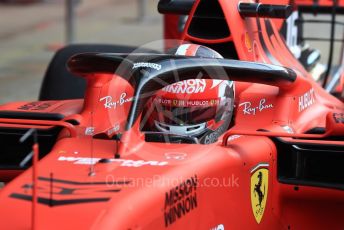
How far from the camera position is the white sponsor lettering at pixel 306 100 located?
4.33 m

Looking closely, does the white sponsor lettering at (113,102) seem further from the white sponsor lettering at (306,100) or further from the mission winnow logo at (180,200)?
the mission winnow logo at (180,200)

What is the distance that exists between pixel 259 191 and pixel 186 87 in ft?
1.88

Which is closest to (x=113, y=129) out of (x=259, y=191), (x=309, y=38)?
(x=259, y=191)

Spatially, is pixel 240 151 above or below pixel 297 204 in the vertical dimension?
above

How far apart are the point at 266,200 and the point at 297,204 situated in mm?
288

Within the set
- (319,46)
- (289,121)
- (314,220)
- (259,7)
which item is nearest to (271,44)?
(259,7)

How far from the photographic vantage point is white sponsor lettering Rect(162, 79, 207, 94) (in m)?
3.84

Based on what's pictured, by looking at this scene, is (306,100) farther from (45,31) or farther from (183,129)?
(45,31)

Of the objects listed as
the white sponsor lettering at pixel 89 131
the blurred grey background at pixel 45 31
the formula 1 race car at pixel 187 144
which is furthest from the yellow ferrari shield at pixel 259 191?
the blurred grey background at pixel 45 31

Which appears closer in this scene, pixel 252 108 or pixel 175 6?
pixel 252 108

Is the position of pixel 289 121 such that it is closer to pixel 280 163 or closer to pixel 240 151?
pixel 280 163

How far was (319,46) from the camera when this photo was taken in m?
10.8

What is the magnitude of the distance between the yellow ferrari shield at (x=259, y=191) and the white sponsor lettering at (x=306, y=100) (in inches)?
25.5

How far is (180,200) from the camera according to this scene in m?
3.18
